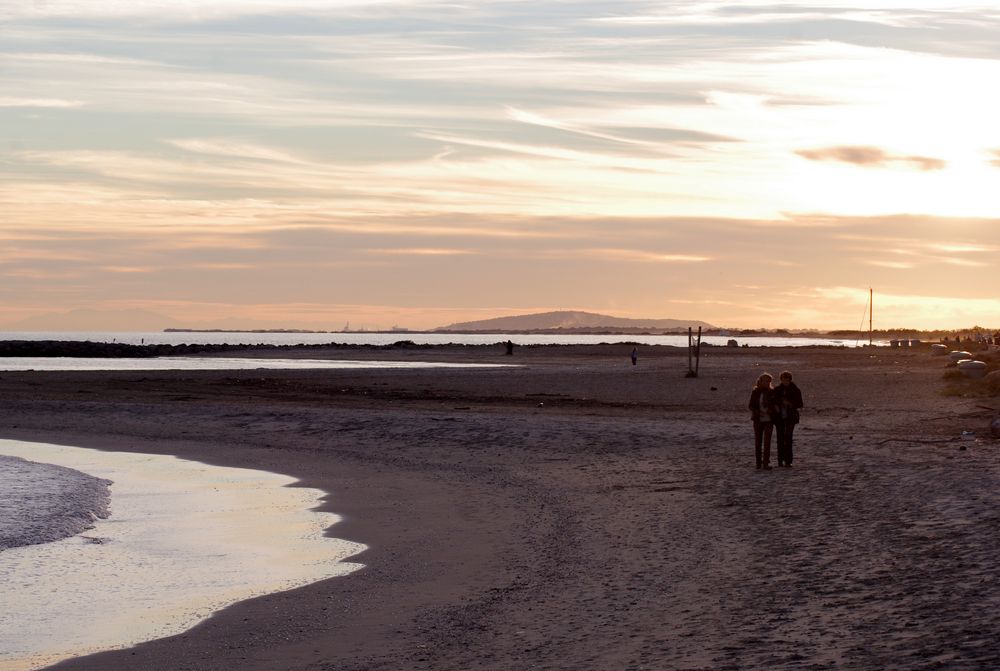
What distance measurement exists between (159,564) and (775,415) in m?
11.6

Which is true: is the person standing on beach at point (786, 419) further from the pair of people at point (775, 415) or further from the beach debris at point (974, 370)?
the beach debris at point (974, 370)

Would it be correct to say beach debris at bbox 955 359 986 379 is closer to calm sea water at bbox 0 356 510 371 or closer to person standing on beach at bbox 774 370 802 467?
person standing on beach at bbox 774 370 802 467

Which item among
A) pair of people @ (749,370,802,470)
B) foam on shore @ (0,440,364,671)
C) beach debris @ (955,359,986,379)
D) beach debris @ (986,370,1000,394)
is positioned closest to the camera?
foam on shore @ (0,440,364,671)

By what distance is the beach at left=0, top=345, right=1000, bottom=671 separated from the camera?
9758 millimetres

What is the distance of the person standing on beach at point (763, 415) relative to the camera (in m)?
21.4

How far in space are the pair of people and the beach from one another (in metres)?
0.61

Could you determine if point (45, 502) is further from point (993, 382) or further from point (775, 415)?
point (993, 382)

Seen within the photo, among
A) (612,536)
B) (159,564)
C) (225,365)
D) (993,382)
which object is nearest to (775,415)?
(612,536)

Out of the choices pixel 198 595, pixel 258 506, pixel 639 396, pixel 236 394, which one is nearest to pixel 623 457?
pixel 258 506

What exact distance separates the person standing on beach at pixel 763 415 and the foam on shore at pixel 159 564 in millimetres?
7897

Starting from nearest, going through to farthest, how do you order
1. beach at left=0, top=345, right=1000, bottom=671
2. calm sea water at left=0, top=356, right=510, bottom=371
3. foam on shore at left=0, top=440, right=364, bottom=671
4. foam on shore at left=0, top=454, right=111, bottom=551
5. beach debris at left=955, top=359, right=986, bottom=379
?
1. beach at left=0, top=345, right=1000, bottom=671
2. foam on shore at left=0, top=440, right=364, bottom=671
3. foam on shore at left=0, top=454, right=111, bottom=551
4. beach debris at left=955, top=359, right=986, bottom=379
5. calm sea water at left=0, top=356, right=510, bottom=371

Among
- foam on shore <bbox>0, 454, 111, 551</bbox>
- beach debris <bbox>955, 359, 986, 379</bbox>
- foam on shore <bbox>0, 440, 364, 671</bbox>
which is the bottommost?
foam on shore <bbox>0, 440, 364, 671</bbox>

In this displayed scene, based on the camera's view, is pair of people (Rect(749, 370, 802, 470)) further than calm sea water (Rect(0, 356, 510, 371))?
No

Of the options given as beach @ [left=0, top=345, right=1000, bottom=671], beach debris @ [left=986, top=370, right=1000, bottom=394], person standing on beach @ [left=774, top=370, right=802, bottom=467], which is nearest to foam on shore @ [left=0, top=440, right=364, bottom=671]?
beach @ [left=0, top=345, right=1000, bottom=671]
